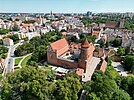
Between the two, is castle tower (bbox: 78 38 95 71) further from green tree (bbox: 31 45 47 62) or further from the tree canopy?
the tree canopy

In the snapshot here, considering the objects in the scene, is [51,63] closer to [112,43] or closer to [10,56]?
[10,56]

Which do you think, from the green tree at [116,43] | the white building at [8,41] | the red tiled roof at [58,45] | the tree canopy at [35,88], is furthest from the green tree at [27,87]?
the white building at [8,41]

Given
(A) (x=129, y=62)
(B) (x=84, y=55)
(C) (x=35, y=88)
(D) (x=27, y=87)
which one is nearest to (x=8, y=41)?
(B) (x=84, y=55)

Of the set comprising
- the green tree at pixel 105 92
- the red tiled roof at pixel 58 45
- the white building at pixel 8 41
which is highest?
the red tiled roof at pixel 58 45

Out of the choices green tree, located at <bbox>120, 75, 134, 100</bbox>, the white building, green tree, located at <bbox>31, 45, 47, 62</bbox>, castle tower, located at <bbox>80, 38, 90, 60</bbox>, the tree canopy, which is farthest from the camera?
the white building

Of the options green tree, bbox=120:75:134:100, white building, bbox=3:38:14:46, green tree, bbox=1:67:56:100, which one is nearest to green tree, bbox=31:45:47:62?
green tree, bbox=1:67:56:100

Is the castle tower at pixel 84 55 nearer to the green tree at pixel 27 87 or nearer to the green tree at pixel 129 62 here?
the green tree at pixel 129 62

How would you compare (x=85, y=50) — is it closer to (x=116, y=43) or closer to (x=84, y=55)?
(x=84, y=55)

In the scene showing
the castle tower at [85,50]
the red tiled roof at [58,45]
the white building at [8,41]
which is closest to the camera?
the castle tower at [85,50]

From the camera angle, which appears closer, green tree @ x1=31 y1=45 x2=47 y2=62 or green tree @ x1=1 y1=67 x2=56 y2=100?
green tree @ x1=1 y1=67 x2=56 y2=100
